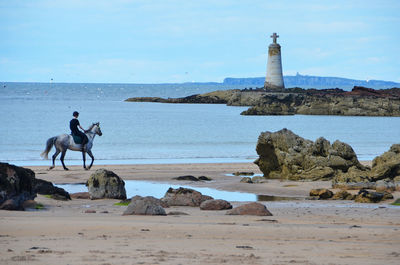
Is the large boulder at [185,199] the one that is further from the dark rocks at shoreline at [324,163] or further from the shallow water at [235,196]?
the dark rocks at shoreline at [324,163]

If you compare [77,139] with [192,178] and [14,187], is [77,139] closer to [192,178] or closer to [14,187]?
[192,178]

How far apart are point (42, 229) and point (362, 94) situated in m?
86.8

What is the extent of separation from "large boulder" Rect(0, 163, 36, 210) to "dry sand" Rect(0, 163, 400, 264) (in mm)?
445

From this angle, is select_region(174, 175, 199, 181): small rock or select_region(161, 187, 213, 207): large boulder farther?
select_region(174, 175, 199, 181): small rock

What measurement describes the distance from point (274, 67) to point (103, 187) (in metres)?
65.5

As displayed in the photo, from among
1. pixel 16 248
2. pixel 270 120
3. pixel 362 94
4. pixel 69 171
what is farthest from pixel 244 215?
pixel 362 94

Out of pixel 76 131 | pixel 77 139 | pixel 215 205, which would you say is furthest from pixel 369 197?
pixel 77 139

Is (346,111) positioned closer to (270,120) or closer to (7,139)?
(270,120)

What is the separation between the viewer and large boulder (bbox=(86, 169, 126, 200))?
1617cm

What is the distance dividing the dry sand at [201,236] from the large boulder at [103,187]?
33.8 inches

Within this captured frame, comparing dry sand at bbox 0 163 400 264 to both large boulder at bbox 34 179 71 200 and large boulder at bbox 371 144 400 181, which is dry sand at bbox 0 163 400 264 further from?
large boulder at bbox 371 144 400 181

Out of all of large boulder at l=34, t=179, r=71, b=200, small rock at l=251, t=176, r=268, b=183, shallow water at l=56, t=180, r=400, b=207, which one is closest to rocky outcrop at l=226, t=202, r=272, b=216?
shallow water at l=56, t=180, r=400, b=207

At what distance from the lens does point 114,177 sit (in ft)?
54.1

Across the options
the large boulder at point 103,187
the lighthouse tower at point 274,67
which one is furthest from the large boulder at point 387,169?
the lighthouse tower at point 274,67
